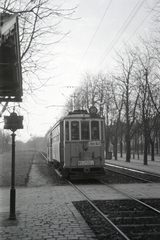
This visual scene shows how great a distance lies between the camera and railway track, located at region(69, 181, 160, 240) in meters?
6.21

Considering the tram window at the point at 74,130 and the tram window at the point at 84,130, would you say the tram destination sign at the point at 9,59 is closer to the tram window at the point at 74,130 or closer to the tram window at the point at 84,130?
the tram window at the point at 74,130

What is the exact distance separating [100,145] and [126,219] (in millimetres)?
8213

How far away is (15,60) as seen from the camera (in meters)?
5.20

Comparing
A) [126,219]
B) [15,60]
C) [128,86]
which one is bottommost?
[126,219]

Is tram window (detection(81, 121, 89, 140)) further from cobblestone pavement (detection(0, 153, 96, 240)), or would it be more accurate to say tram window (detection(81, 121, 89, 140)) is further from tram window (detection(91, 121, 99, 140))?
cobblestone pavement (detection(0, 153, 96, 240))

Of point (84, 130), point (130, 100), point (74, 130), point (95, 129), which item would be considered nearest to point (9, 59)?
point (74, 130)

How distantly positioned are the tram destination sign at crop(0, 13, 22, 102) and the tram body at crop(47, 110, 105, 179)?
8.75m

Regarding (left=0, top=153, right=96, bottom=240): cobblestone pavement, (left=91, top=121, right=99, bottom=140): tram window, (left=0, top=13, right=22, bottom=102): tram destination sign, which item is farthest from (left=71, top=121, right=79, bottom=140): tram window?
(left=0, top=13, right=22, bottom=102): tram destination sign

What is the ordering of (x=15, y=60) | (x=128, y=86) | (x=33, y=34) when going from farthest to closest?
(x=128, y=86)
(x=33, y=34)
(x=15, y=60)

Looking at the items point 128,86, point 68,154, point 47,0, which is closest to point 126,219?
point 47,0

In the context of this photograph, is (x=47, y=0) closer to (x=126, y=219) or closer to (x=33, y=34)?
(x=33, y=34)

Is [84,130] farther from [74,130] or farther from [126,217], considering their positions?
[126,217]

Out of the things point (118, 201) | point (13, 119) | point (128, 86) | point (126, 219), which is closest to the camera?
point (126, 219)

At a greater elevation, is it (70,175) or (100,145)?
(100,145)
